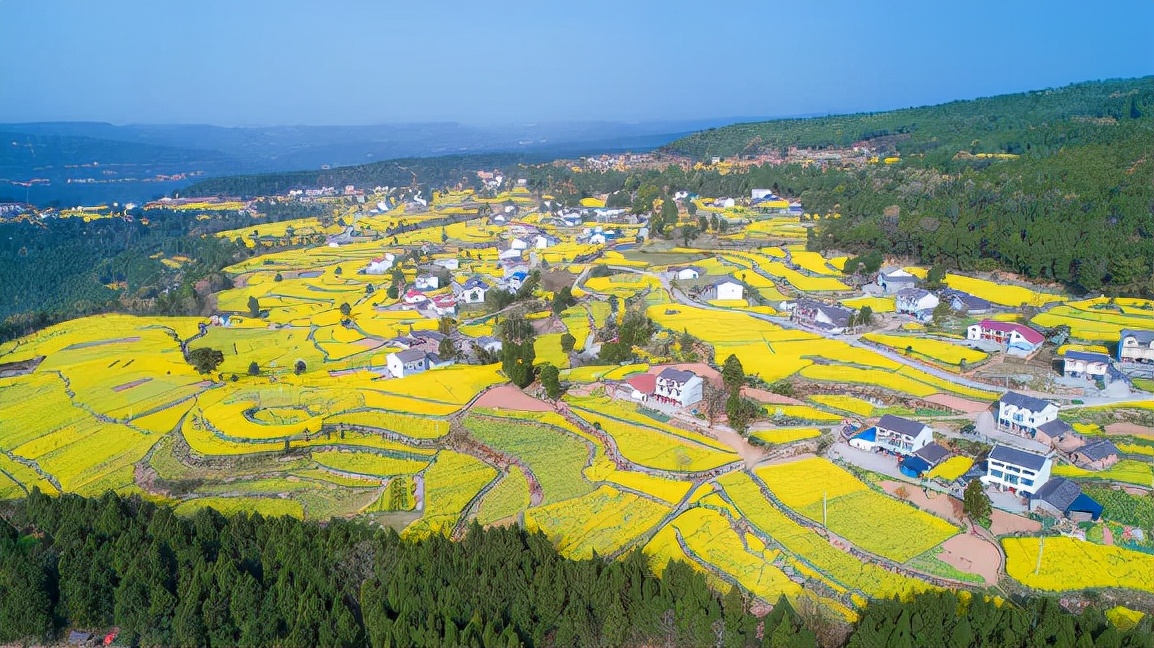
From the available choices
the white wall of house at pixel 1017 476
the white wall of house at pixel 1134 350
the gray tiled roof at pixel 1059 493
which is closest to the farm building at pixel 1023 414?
the white wall of house at pixel 1017 476

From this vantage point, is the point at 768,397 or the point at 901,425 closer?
the point at 901,425

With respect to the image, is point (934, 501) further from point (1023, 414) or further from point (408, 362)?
point (408, 362)

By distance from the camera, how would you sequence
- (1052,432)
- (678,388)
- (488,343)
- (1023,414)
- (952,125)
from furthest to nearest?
1. (952,125)
2. (488,343)
3. (678,388)
4. (1023,414)
5. (1052,432)

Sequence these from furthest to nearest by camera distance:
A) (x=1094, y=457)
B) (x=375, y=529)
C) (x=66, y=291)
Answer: (x=66, y=291) < (x=1094, y=457) < (x=375, y=529)

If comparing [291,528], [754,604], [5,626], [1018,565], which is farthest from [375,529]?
[1018,565]

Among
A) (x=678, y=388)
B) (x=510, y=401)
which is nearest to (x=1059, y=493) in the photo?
(x=678, y=388)

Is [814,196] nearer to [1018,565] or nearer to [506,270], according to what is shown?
[506,270]
